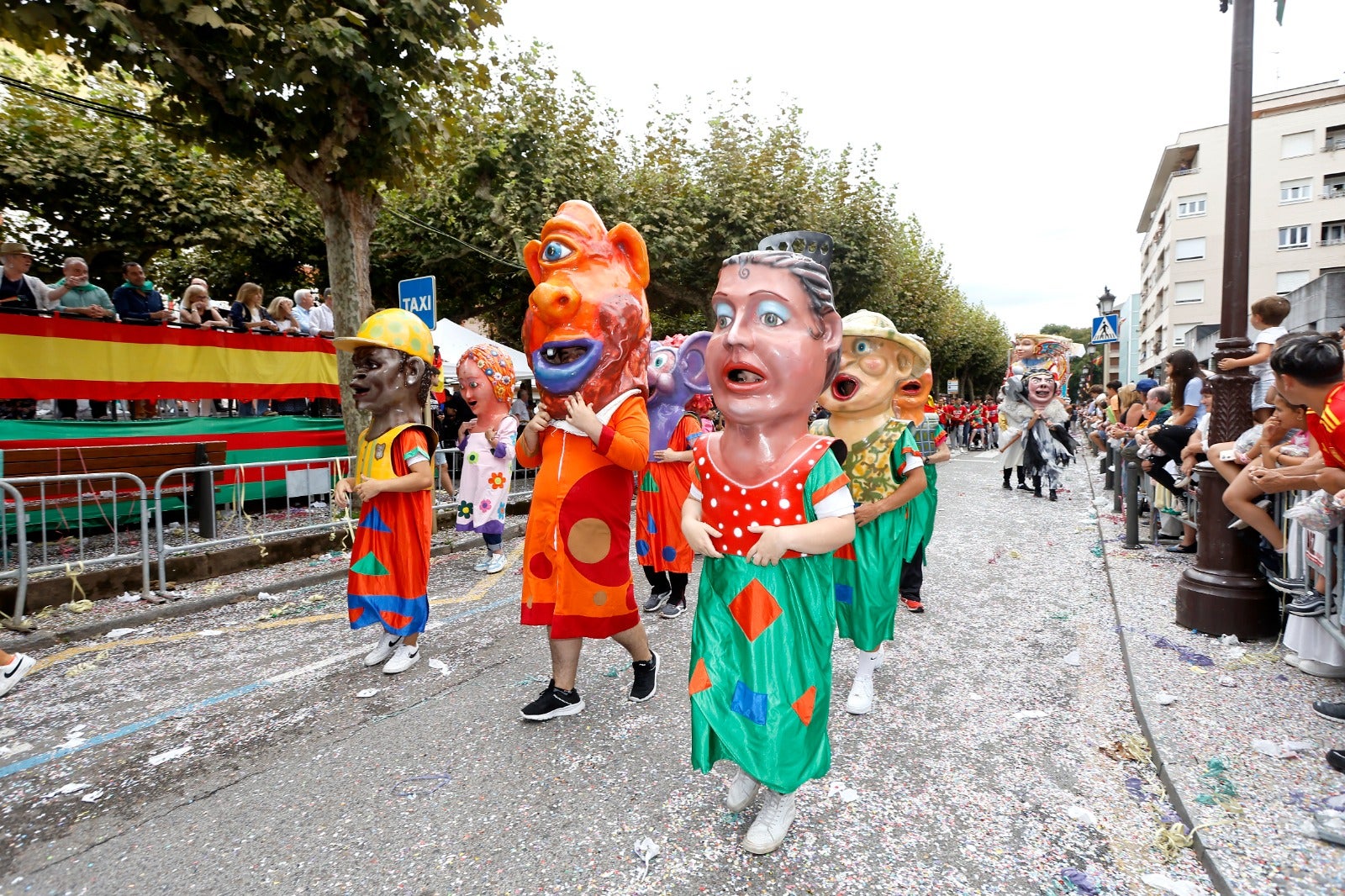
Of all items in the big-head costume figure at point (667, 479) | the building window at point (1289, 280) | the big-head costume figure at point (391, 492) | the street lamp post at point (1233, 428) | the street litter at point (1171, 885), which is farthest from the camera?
the building window at point (1289, 280)

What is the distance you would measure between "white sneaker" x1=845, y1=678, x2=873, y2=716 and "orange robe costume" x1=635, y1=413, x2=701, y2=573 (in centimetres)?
161

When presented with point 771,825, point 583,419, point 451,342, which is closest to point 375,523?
point 583,419

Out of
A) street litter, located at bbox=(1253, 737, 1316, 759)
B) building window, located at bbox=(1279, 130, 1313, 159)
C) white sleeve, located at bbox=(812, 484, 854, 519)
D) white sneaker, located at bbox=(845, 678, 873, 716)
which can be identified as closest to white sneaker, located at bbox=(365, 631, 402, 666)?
white sneaker, located at bbox=(845, 678, 873, 716)

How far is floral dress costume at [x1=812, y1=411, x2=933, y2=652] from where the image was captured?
3590mm

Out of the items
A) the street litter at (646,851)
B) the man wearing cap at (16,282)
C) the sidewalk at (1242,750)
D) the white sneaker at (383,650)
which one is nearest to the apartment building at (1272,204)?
the sidewalk at (1242,750)

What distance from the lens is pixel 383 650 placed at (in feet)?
13.9

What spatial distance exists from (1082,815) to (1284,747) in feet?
3.27

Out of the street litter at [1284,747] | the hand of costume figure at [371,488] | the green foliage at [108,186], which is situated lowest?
the street litter at [1284,747]

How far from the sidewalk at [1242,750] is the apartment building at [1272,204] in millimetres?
28963

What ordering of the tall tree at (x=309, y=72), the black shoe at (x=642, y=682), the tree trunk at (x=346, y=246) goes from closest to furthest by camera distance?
1. the black shoe at (x=642, y=682)
2. the tall tree at (x=309, y=72)
3. the tree trunk at (x=346, y=246)

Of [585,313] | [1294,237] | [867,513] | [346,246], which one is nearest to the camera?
[585,313]

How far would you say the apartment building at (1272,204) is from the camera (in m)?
32.7

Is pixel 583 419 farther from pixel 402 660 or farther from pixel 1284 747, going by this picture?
pixel 1284 747

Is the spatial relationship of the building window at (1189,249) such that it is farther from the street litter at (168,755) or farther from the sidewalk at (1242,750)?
the street litter at (168,755)
